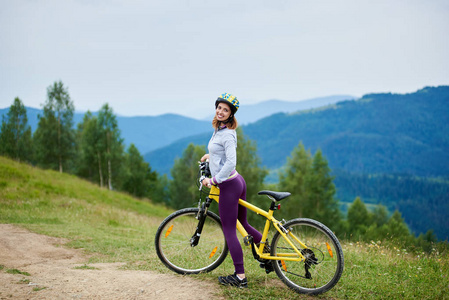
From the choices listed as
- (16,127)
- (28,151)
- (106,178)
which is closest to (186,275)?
(106,178)

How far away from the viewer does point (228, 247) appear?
4895mm

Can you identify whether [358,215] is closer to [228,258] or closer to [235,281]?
[228,258]

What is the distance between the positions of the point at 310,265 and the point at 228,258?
7.96 ft

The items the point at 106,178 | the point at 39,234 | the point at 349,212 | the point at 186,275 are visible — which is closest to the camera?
the point at 186,275

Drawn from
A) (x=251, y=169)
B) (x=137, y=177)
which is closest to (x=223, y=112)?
(x=251, y=169)

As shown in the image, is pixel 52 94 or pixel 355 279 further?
pixel 52 94

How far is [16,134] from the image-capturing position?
4684 centimetres

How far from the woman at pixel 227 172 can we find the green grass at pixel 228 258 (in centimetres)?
46

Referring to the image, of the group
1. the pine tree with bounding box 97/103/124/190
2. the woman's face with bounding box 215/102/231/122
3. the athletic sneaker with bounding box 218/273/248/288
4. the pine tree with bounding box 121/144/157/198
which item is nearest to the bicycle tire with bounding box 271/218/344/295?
the athletic sneaker with bounding box 218/273/248/288

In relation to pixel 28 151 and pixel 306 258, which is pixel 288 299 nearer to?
pixel 306 258

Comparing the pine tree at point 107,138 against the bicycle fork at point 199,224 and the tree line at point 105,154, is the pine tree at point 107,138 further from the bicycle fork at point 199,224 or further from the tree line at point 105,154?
the bicycle fork at point 199,224

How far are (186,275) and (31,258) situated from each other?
3.75 meters

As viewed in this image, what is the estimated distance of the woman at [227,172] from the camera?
4520 mm

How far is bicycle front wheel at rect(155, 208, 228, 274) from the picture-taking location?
17.5 ft
